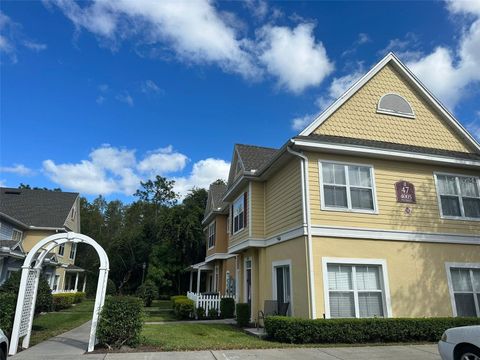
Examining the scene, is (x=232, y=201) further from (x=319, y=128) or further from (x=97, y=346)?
(x=97, y=346)

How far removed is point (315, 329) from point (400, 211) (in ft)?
16.3

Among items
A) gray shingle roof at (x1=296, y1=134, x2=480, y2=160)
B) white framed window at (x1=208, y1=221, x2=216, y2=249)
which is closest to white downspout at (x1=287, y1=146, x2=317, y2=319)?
gray shingle roof at (x1=296, y1=134, x2=480, y2=160)

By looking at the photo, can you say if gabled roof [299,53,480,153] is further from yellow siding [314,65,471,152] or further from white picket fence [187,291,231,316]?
white picket fence [187,291,231,316]

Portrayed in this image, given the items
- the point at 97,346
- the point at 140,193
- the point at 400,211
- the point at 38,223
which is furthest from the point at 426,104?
the point at 140,193

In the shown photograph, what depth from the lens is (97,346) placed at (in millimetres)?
9180

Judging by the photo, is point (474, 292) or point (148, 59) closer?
point (474, 292)

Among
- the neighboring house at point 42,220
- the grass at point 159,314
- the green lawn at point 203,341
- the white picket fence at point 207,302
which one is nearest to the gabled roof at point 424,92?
the green lawn at point 203,341

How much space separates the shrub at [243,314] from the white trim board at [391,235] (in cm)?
507

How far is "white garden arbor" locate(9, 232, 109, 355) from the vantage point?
29.2ft

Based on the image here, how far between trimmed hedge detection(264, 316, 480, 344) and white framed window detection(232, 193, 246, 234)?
20.4 ft

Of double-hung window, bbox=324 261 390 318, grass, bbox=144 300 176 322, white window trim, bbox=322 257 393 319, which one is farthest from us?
grass, bbox=144 300 176 322

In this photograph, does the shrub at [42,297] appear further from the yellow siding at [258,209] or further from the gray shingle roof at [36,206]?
the gray shingle roof at [36,206]

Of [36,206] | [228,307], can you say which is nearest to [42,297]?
[228,307]

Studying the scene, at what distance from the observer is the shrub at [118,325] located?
895 centimetres
